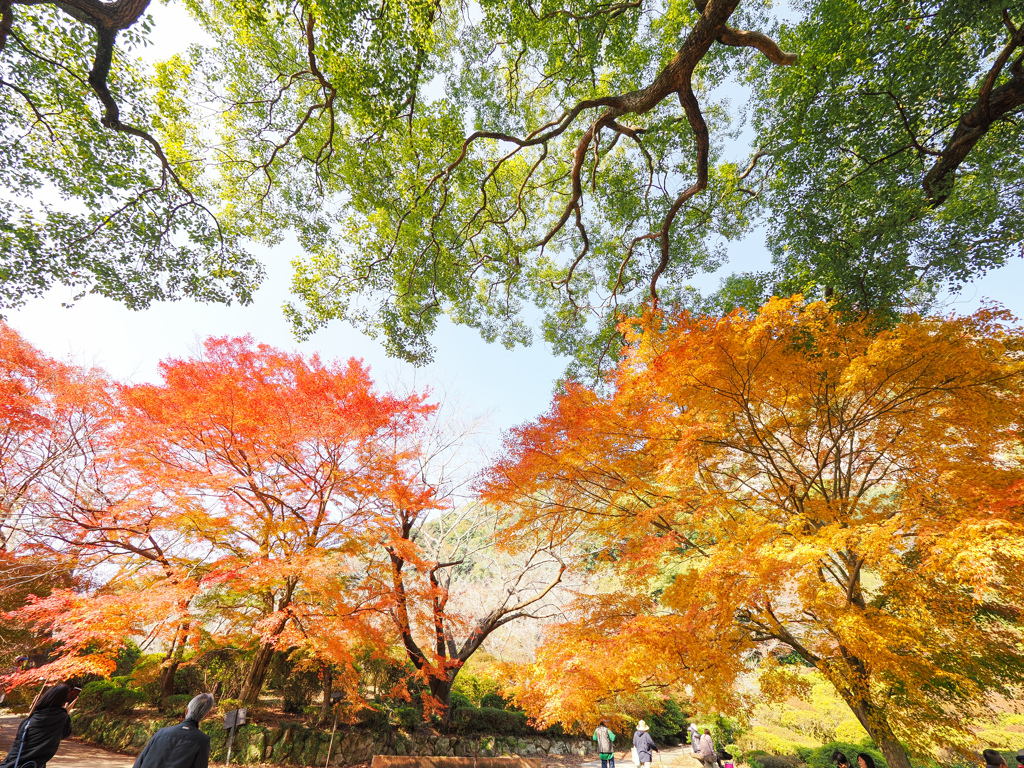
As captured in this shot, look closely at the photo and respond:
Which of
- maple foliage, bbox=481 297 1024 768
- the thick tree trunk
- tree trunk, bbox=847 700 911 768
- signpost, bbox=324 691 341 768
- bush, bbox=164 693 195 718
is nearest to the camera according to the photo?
maple foliage, bbox=481 297 1024 768

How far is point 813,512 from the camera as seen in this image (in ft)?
16.4

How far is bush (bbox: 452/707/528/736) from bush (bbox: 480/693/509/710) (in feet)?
1.25

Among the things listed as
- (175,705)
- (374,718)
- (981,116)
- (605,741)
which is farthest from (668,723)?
(981,116)

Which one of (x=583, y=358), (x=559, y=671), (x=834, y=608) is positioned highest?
(x=583, y=358)

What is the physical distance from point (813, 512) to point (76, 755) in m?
12.5

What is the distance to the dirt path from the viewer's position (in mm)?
5703

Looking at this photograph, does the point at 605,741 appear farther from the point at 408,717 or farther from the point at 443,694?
the point at 408,717

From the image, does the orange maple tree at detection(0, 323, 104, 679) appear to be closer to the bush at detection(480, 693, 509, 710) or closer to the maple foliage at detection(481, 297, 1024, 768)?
the maple foliage at detection(481, 297, 1024, 768)

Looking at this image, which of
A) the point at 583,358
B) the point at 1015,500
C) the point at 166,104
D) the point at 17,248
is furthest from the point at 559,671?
the point at 166,104

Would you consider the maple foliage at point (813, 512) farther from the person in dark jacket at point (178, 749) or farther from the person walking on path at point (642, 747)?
the person in dark jacket at point (178, 749)

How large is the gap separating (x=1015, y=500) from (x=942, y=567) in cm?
85

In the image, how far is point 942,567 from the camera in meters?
3.34

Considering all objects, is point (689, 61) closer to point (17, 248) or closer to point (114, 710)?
point (17, 248)

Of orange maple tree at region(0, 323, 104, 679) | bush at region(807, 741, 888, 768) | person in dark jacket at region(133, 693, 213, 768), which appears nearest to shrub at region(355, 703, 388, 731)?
orange maple tree at region(0, 323, 104, 679)
